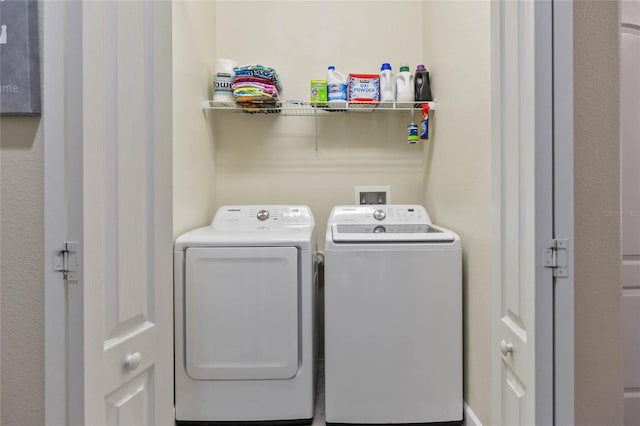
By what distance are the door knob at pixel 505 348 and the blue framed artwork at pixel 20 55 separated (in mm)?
1165

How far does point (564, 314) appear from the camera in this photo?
73 centimetres

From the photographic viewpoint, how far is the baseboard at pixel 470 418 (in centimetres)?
148

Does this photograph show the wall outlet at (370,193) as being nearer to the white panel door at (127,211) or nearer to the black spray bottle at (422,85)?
the black spray bottle at (422,85)

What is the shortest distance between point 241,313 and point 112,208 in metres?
0.95

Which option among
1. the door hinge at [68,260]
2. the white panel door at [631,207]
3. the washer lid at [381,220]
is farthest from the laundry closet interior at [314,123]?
the door hinge at [68,260]

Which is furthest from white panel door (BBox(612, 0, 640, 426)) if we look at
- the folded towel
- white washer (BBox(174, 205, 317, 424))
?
the folded towel

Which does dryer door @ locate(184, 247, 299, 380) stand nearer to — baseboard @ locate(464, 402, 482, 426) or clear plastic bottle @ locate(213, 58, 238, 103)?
baseboard @ locate(464, 402, 482, 426)

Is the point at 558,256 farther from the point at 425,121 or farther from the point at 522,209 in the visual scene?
the point at 425,121

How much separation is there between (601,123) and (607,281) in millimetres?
339

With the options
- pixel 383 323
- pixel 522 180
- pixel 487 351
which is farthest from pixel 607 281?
pixel 383 323

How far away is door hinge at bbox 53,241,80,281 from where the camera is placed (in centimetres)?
64

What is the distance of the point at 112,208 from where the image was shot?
0.73 meters

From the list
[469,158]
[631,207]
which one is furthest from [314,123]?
[631,207]

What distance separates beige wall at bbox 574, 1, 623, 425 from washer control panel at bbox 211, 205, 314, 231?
4.57 feet
